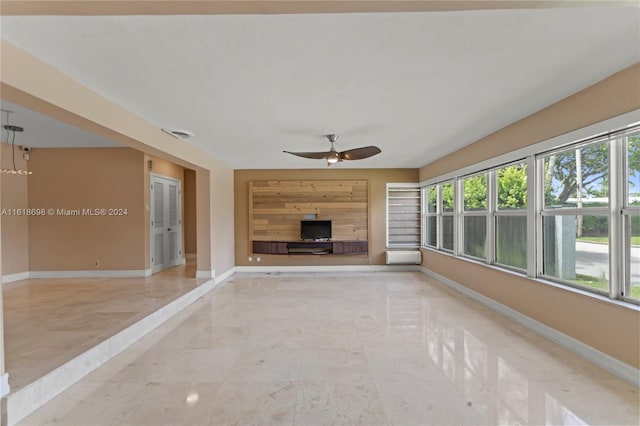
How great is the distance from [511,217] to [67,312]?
5.93m

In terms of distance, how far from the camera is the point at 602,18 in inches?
68.3

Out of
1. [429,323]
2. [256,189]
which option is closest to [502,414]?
[429,323]

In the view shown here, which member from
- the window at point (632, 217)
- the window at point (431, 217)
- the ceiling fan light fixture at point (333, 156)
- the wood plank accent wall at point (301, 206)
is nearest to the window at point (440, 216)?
the window at point (431, 217)

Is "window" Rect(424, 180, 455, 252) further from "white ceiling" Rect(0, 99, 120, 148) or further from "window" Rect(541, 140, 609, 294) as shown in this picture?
"white ceiling" Rect(0, 99, 120, 148)

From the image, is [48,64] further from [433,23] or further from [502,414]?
[502,414]

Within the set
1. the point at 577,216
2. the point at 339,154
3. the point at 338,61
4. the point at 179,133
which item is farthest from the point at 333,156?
the point at 577,216

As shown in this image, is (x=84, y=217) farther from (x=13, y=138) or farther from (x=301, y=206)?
(x=301, y=206)

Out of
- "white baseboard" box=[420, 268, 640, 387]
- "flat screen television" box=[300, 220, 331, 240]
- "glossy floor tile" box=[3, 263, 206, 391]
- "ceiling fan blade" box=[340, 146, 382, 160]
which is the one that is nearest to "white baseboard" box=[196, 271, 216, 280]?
"glossy floor tile" box=[3, 263, 206, 391]

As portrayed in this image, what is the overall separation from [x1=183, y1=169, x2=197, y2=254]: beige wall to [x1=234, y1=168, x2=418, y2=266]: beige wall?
6.06 ft

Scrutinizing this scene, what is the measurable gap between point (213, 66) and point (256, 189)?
490 centimetres

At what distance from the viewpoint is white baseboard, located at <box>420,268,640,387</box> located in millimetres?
2340

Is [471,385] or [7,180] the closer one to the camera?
[471,385]

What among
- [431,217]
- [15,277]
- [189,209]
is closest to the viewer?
[15,277]

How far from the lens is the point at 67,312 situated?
11.7ft
